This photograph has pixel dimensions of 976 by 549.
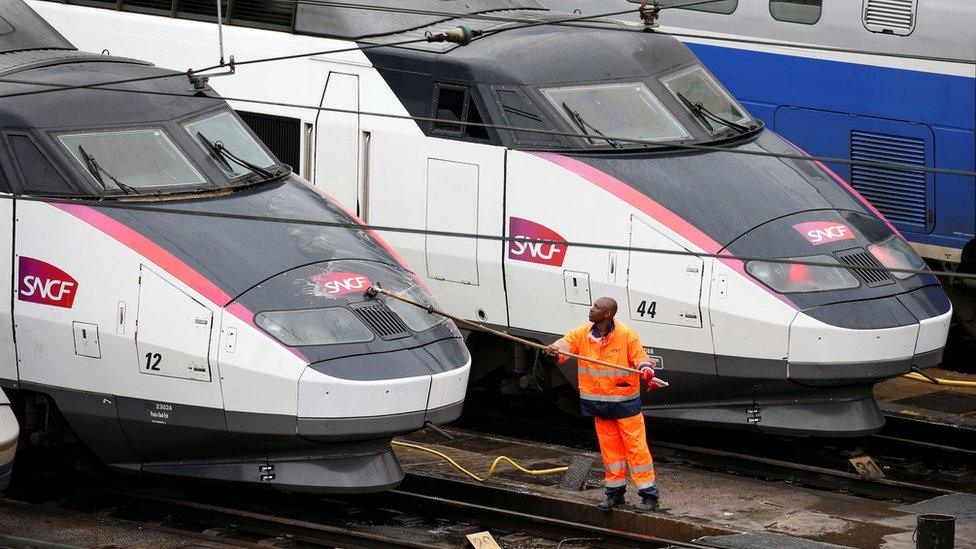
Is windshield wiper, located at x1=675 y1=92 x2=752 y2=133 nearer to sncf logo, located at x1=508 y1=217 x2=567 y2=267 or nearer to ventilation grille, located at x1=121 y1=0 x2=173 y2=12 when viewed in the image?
sncf logo, located at x1=508 y1=217 x2=567 y2=267

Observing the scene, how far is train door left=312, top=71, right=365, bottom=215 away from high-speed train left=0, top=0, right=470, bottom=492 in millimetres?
2124

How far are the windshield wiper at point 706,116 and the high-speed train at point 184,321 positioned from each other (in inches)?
131

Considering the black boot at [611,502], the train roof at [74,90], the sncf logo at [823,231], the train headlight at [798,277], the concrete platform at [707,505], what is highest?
the train roof at [74,90]

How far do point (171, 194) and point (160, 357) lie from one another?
128 centimetres

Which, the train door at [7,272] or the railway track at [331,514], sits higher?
the train door at [7,272]

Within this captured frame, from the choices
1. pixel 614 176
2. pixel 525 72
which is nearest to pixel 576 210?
pixel 614 176

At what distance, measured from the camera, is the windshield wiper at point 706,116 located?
46.2 feet

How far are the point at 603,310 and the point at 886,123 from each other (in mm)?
5932

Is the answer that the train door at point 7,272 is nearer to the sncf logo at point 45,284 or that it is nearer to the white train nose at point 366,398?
the sncf logo at point 45,284

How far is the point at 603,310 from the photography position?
1159cm

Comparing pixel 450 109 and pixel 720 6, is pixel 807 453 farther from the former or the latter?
pixel 720 6

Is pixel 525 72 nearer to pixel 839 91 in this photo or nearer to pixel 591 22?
pixel 591 22

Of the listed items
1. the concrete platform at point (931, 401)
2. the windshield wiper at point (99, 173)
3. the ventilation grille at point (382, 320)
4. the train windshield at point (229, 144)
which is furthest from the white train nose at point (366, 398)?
the concrete platform at point (931, 401)

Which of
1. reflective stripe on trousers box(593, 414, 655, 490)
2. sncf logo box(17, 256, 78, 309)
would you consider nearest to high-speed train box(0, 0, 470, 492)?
sncf logo box(17, 256, 78, 309)
